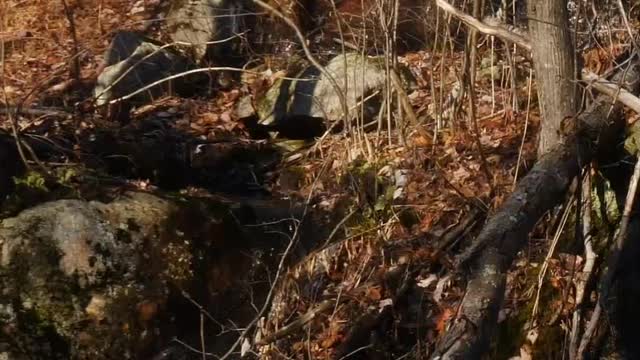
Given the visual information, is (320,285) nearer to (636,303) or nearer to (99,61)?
(636,303)

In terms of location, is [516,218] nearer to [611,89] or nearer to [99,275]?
[611,89]

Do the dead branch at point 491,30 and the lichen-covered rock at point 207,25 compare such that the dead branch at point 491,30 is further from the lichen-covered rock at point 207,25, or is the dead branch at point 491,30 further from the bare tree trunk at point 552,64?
the lichen-covered rock at point 207,25

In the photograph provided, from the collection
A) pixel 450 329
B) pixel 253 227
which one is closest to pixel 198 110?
pixel 253 227

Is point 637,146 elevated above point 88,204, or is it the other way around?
point 637,146

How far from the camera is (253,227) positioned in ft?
25.8

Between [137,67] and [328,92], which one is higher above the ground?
[328,92]

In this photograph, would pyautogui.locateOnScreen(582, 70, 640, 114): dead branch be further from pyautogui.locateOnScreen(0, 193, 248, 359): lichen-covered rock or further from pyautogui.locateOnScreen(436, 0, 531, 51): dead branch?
pyautogui.locateOnScreen(0, 193, 248, 359): lichen-covered rock

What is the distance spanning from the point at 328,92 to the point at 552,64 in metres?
4.46

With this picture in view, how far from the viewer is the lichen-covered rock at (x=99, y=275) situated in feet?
22.1

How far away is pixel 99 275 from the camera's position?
6953 mm

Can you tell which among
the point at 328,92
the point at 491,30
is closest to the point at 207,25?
the point at 328,92

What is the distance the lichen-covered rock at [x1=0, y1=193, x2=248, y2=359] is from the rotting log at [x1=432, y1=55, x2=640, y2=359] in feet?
9.50

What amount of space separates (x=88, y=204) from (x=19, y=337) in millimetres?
1056

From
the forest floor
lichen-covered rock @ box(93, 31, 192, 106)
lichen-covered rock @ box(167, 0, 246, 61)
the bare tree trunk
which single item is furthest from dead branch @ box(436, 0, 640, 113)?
lichen-covered rock @ box(167, 0, 246, 61)
